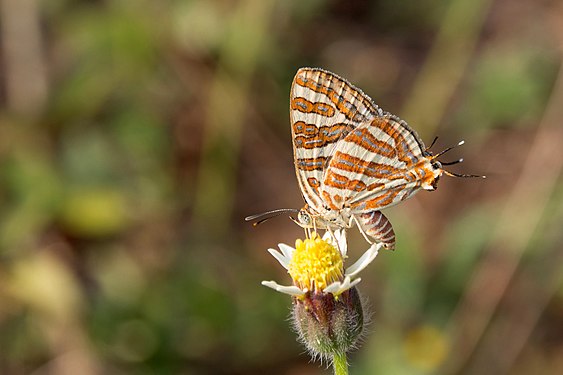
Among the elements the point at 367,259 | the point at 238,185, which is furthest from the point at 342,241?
the point at 238,185

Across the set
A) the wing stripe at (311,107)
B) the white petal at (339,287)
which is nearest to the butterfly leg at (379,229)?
the white petal at (339,287)

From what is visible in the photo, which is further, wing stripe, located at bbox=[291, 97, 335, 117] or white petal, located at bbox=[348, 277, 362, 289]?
wing stripe, located at bbox=[291, 97, 335, 117]

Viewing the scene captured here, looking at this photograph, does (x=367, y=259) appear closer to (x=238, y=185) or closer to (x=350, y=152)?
(x=350, y=152)

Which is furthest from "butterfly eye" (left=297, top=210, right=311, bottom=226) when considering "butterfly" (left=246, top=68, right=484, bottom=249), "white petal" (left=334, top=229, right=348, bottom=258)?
"white petal" (left=334, top=229, right=348, bottom=258)

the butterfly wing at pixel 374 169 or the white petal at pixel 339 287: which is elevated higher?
the butterfly wing at pixel 374 169

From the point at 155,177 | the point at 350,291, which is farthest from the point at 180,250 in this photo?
the point at 350,291

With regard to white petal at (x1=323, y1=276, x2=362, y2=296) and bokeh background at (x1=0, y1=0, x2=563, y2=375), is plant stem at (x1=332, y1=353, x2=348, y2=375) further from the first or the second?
bokeh background at (x1=0, y1=0, x2=563, y2=375)

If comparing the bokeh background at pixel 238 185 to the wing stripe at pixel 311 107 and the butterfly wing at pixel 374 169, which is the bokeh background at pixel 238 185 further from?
the wing stripe at pixel 311 107
